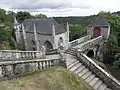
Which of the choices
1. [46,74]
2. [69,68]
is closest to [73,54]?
[69,68]

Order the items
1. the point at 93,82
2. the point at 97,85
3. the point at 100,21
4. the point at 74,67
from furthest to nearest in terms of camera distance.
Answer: the point at 100,21
the point at 74,67
the point at 93,82
the point at 97,85

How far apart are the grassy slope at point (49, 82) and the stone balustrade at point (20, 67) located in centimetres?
27

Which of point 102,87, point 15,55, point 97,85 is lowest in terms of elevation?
point 102,87

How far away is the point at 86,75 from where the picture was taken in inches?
387

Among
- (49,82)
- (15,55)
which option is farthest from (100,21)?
(49,82)

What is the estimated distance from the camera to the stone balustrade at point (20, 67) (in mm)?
6664

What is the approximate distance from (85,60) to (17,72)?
5.41m

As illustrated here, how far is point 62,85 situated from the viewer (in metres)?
7.61

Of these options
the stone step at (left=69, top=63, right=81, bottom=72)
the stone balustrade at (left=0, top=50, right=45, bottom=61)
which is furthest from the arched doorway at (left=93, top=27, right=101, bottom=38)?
the stone balustrade at (left=0, top=50, right=45, bottom=61)

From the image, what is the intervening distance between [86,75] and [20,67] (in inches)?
183

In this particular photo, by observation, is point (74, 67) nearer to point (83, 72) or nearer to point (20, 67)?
point (83, 72)

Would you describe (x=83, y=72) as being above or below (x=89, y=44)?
below

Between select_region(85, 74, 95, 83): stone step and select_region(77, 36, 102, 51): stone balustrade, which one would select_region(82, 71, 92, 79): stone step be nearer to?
select_region(85, 74, 95, 83): stone step

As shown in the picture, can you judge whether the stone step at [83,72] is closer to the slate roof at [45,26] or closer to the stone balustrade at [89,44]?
the stone balustrade at [89,44]
